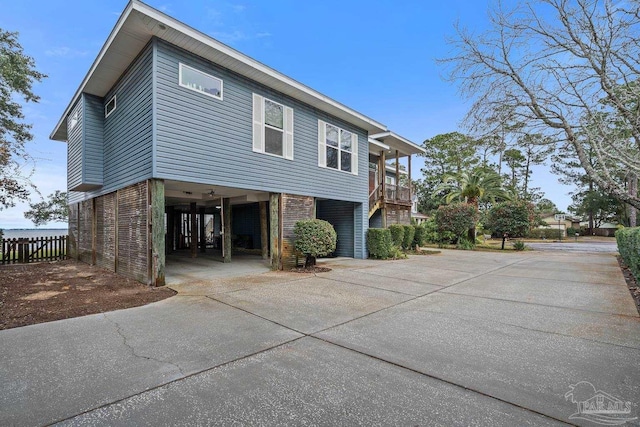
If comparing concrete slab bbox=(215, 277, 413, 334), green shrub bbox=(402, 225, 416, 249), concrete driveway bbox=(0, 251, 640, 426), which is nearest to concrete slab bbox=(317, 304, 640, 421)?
concrete driveway bbox=(0, 251, 640, 426)

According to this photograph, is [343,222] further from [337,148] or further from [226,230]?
[226,230]

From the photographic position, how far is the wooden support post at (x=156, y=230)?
21.3 feet

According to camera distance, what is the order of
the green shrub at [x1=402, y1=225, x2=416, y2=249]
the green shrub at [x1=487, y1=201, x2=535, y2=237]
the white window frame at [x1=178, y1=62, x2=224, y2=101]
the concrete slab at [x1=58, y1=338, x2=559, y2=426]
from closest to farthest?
the concrete slab at [x1=58, y1=338, x2=559, y2=426] → the white window frame at [x1=178, y1=62, x2=224, y2=101] → the green shrub at [x1=402, y1=225, x2=416, y2=249] → the green shrub at [x1=487, y1=201, x2=535, y2=237]

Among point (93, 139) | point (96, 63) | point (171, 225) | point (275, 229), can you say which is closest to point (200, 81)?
point (96, 63)

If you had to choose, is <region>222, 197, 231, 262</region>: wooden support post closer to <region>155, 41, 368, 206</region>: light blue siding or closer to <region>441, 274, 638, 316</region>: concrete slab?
<region>155, 41, 368, 206</region>: light blue siding

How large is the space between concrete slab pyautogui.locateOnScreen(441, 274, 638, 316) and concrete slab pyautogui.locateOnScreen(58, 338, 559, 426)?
4087 millimetres

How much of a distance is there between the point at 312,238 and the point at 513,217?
46.7 feet

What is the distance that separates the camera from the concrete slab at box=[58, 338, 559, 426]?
6.75 feet

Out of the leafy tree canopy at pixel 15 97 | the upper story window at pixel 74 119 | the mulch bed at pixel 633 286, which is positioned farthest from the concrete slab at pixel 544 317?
the upper story window at pixel 74 119

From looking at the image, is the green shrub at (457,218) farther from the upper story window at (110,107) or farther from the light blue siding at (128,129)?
the upper story window at (110,107)

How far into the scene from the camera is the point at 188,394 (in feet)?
7.77

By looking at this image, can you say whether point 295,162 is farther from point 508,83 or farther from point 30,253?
point 30,253

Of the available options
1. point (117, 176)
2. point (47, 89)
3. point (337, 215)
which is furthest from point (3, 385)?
point (47, 89)

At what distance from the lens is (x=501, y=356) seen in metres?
3.11
